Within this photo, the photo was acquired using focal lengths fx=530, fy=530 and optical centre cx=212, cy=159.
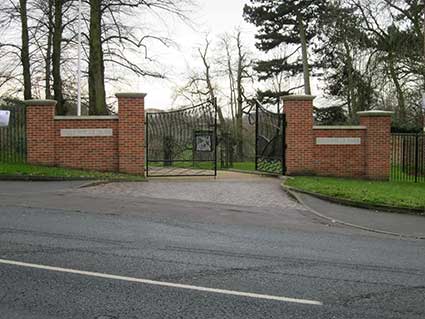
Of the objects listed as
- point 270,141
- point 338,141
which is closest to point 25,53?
point 270,141

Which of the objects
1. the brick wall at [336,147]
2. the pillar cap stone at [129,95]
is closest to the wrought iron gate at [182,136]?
the pillar cap stone at [129,95]

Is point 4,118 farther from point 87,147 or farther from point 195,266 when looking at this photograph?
point 195,266

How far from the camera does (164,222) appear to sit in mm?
9617

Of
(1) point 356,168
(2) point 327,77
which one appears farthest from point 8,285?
(2) point 327,77

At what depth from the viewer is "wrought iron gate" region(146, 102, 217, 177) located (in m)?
18.2

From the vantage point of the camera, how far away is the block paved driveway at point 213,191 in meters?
12.8

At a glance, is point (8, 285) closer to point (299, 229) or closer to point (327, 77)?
point (299, 229)

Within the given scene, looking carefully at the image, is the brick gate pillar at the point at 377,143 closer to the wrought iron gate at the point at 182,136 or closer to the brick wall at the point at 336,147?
the brick wall at the point at 336,147

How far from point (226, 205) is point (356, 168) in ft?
25.9

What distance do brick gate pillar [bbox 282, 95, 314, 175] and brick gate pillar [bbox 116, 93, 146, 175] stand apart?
4864 mm

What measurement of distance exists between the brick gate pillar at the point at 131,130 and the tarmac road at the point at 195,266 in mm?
6213

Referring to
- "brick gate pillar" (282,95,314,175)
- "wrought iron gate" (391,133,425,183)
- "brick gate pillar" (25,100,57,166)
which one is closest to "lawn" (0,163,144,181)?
"brick gate pillar" (25,100,57,166)

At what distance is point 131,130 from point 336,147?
22.9ft

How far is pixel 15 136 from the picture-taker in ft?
56.3
